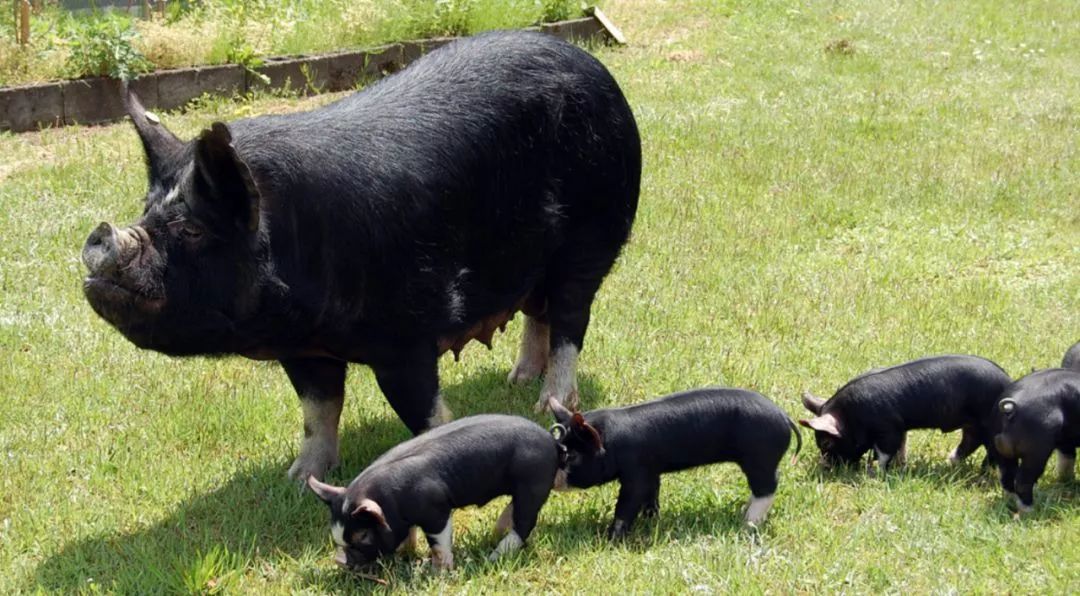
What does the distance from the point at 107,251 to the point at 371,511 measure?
1.40 m

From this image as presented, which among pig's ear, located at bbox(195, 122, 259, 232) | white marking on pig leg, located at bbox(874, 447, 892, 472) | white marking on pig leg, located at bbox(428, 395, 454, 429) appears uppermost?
pig's ear, located at bbox(195, 122, 259, 232)

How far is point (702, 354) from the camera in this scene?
7.98m

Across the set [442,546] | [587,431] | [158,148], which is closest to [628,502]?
[587,431]

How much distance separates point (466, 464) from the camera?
5.52m

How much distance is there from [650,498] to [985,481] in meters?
1.62

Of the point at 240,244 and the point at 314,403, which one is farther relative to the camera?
the point at 314,403

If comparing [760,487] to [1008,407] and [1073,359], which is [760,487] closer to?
[1008,407]

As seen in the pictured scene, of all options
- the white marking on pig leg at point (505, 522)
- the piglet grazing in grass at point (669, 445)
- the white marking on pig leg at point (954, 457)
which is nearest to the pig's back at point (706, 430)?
the piglet grazing in grass at point (669, 445)

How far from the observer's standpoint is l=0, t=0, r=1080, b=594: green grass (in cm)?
562

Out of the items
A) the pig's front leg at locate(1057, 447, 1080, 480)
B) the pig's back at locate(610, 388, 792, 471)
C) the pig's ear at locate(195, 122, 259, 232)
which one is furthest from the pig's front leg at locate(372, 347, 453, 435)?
the pig's front leg at locate(1057, 447, 1080, 480)

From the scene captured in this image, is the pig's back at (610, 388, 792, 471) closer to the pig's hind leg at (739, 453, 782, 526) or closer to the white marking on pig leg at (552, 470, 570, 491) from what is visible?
the pig's hind leg at (739, 453, 782, 526)

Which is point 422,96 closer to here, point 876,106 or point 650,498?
point 650,498

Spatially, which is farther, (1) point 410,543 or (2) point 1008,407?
(2) point 1008,407

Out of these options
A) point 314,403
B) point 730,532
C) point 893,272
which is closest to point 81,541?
point 314,403
